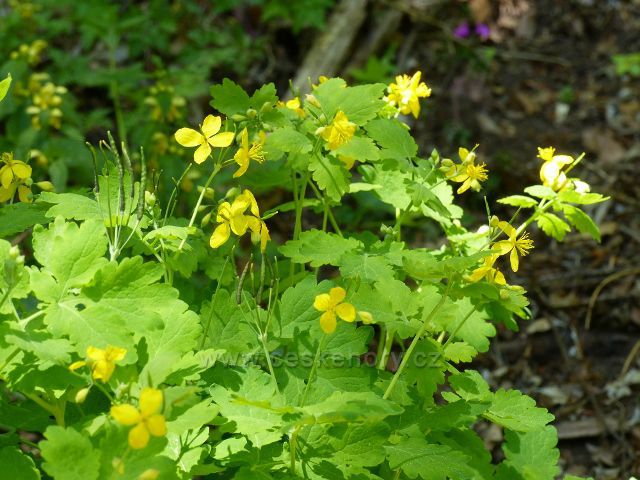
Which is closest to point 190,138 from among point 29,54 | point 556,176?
point 556,176

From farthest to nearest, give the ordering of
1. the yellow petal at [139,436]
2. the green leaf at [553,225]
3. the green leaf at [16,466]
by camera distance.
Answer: the green leaf at [553,225]
the green leaf at [16,466]
the yellow petal at [139,436]

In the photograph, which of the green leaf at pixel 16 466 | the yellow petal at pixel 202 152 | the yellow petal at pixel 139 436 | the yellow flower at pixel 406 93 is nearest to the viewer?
the yellow petal at pixel 139 436

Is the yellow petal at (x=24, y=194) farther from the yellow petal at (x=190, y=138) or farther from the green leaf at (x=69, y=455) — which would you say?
the green leaf at (x=69, y=455)

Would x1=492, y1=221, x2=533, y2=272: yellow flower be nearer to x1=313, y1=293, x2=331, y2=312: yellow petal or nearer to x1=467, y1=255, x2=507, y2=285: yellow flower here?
x1=467, y1=255, x2=507, y2=285: yellow flower

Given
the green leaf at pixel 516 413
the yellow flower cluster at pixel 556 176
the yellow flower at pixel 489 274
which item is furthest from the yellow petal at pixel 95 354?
the yellow flower cluster at pixel 556 176

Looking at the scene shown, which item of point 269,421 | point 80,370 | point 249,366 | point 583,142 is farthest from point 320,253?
point 583,142

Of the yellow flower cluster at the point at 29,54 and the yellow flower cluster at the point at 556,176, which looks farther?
the yellow flower cluster at the point at 29,54

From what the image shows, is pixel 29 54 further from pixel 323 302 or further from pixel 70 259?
pixel 323 302
